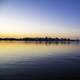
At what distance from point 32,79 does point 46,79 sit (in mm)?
1280

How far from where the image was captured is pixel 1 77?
16.1 meters

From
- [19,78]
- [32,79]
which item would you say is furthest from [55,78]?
[19,78]

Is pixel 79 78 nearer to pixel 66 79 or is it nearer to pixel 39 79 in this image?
pixel 66 79

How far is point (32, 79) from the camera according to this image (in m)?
15.6

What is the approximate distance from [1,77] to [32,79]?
9.78 ft

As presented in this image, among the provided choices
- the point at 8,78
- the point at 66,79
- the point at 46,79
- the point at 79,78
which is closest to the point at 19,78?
the point at 8,78

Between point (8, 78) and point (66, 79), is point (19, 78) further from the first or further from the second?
point (66, 79)

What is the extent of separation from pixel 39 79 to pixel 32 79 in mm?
644

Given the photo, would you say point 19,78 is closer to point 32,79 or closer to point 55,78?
point 32,79

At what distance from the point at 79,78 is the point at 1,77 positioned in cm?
731

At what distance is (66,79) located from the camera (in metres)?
15.6


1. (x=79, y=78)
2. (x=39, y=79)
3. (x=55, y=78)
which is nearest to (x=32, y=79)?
(x=39, y=79)

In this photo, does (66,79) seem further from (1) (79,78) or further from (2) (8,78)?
(2) (8,78)

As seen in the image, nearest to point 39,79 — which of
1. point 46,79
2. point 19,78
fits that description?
point 46,79
